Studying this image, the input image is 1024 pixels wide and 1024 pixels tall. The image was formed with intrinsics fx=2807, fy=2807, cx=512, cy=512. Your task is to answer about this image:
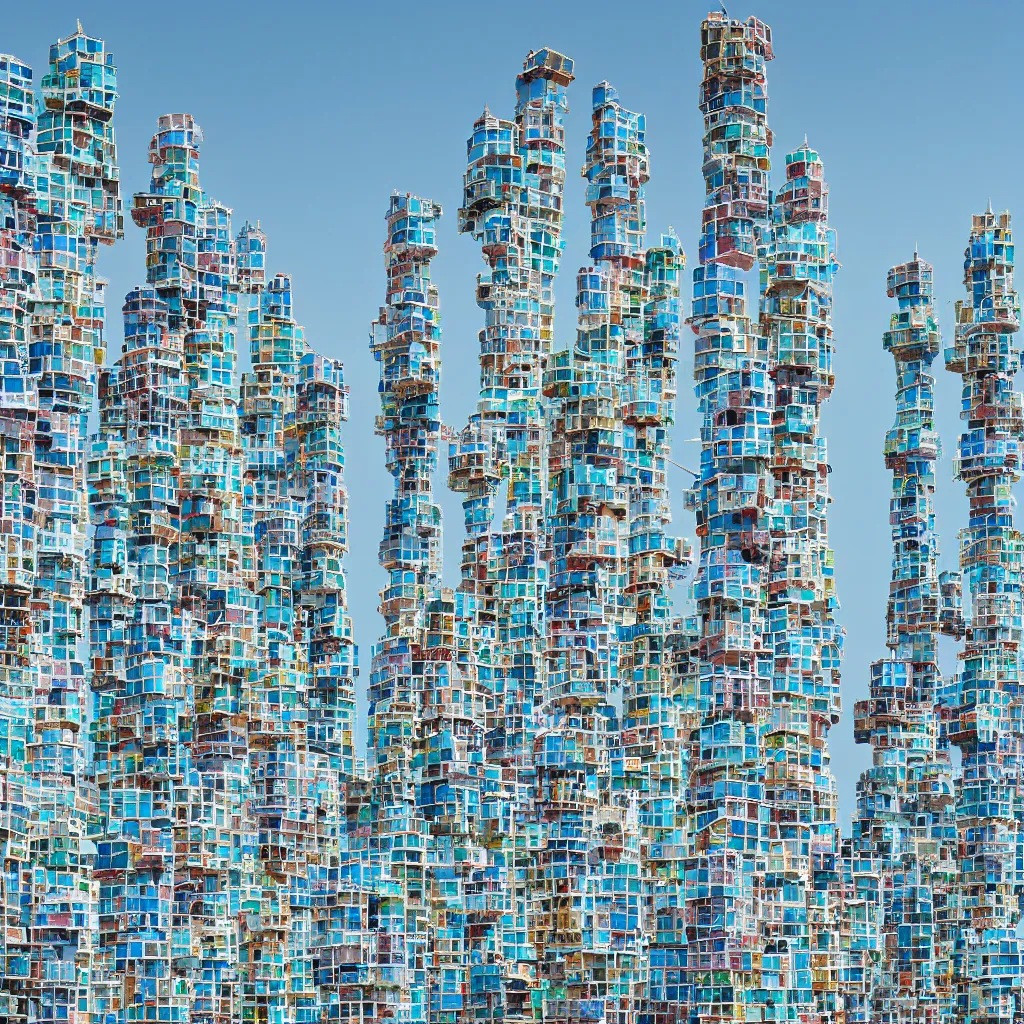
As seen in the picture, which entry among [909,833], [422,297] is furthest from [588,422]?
[909,833]

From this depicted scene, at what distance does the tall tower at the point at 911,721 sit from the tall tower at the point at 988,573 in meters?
0.93

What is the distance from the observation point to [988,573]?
71438 mm

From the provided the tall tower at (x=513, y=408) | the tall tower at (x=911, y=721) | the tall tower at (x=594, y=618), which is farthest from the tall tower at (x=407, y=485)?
the tall tower at (x=911, y=721)

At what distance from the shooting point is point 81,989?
178 feet

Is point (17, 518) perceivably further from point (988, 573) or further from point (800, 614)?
point (988, 573)

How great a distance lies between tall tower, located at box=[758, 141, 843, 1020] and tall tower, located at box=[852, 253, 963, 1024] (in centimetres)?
535

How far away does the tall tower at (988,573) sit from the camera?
6988 cm

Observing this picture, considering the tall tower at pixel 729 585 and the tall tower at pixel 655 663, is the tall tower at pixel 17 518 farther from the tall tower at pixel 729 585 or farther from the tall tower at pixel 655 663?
the tall tower at pixel 729 585

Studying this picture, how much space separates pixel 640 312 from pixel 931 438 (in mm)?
9063

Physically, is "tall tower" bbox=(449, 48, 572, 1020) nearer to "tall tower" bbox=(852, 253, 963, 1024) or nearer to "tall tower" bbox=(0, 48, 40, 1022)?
"tall tower" bbox=(852, 253, 963, 1024)

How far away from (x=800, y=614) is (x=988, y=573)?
34.1 ft

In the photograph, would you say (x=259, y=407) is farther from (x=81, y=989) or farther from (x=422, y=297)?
(x=81, y=989)

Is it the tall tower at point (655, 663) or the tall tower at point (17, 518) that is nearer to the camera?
the tall tower at point (17, 518)

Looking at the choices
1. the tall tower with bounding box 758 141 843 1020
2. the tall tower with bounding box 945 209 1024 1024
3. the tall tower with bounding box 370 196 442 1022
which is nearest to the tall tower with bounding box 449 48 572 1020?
the tall tower with bounding box 370 196 442 1022
